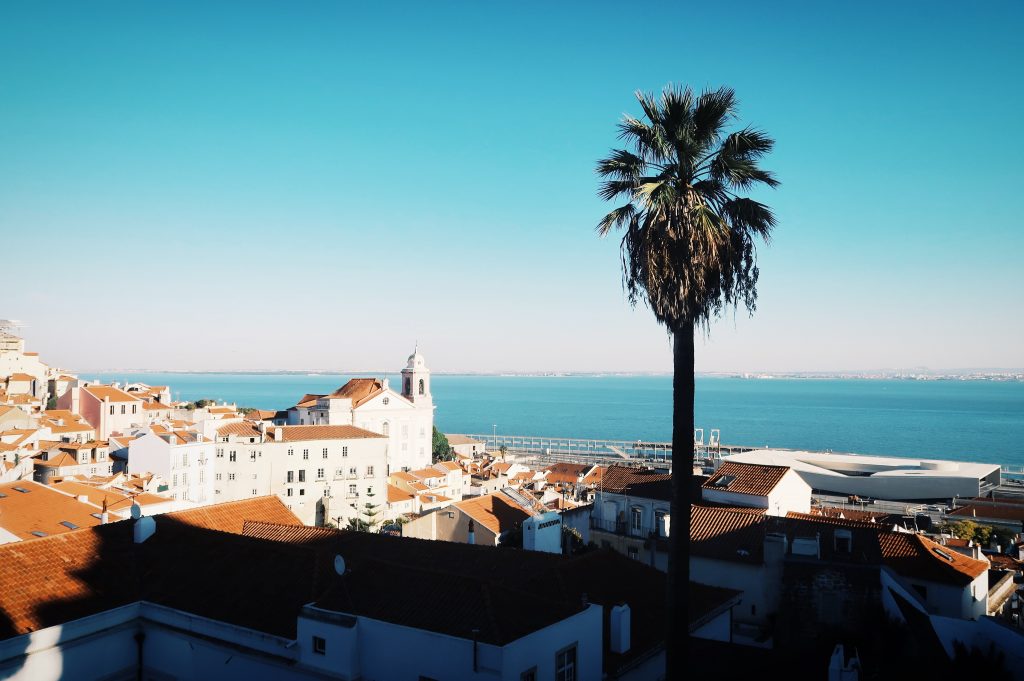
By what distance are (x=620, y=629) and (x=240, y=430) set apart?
46834 millimetres

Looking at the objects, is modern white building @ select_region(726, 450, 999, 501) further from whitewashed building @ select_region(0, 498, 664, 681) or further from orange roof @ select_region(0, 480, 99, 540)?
whitewashed building @ select_region(0, 498, 664, 681)

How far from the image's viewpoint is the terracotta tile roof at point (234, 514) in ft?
66.0

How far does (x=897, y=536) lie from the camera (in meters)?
21.8

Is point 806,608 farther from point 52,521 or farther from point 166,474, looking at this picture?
point 166,474

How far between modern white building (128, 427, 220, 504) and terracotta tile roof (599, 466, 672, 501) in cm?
3058

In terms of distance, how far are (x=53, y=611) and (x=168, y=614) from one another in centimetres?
202

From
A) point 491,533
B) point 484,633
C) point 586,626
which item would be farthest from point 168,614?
point 491,533

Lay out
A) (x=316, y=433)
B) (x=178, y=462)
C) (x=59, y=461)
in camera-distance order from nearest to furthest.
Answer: (x=178, y=462) < (x=59, y=461) < (x=316, y=433)

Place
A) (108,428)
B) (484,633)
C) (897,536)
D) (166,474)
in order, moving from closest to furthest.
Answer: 1. (484,633)
2. (897,536)
3. (166,474)
4. (108,428)

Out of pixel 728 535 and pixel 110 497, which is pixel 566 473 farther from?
pixel 728 535

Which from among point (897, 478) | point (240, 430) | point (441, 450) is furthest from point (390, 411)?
point (897, 478)

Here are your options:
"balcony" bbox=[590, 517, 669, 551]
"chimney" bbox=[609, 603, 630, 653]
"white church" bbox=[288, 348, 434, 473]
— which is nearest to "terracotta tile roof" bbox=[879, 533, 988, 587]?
"balcony" bbox=[590, 517, 669, 551]

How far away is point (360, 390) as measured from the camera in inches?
3332

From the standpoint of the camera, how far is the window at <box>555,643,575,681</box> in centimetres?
1204
